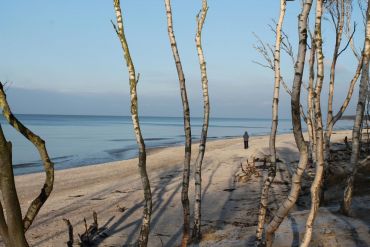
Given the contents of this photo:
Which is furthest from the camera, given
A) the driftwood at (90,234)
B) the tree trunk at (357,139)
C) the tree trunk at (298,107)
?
the driftwood at (90,234)

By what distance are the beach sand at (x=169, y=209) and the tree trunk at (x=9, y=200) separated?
399 cm

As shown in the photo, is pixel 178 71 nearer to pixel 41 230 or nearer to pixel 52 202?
pixel 41 230

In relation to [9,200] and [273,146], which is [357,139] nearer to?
[273,146]

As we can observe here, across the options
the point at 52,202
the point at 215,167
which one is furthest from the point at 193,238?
the point at 215,167

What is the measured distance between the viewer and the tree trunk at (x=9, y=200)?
A: 3203mm

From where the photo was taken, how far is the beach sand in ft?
21.2

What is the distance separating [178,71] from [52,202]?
7795 mm

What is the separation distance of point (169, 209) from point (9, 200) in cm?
739

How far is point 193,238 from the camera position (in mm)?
7234

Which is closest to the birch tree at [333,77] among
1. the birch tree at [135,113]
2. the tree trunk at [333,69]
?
the tree trunk at [333,69]

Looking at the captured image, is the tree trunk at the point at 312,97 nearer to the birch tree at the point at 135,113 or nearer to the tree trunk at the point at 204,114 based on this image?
the tree trunk at the point at 204,114

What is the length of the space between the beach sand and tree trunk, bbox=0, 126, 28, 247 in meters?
3.99

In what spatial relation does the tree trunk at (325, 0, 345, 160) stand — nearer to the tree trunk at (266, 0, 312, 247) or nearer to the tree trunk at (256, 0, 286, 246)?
the tree trunk at (256, 0, 286, 246)

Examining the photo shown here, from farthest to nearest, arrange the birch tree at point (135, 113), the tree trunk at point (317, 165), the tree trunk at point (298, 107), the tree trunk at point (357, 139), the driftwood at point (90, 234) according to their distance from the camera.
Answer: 1. the driftwood at point (90, 234)
2. the tree trunk at point (357, 139)
3. the birch tree at point (135, 113)
4. the tree trunk at point (317, 165)
5. the tree trunk at point (298, 107)
